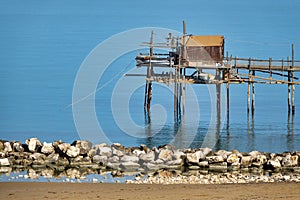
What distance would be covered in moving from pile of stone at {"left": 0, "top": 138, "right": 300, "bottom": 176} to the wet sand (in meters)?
4.20

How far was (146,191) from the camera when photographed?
16.1 m

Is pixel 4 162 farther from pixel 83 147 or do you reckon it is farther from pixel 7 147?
pixel 83 147

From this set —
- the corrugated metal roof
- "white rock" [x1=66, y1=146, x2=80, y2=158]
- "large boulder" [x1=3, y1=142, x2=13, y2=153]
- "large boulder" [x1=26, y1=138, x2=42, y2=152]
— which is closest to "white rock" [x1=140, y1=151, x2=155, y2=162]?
"white rock" [x1=66, y1=146, x2=80, y2=158]

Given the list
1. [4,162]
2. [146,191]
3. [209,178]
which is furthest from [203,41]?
[146,191]

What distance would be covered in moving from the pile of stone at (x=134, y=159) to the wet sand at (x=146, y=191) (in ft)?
13.8

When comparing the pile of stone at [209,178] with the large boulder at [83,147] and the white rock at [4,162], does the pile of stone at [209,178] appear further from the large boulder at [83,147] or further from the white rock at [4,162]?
the white rock at [4,162]

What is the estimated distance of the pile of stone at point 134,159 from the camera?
70.4ft

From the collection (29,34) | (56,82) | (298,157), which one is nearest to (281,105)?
(56,82)

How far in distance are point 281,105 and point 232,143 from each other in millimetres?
18433

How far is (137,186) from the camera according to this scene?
1697cm

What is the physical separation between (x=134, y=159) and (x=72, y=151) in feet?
5.37

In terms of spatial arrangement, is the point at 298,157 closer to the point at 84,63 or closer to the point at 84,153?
the point at 84,153

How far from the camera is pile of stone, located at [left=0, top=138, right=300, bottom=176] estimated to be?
21.5 metres

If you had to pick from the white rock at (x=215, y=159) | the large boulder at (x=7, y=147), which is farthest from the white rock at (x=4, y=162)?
the white rock at (x=215, y=159)
